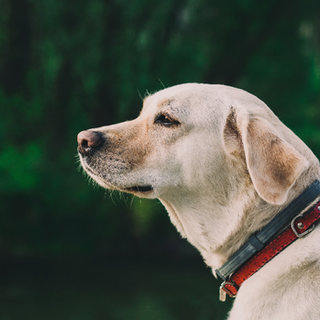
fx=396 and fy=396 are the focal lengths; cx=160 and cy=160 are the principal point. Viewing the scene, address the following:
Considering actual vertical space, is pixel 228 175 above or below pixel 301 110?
above

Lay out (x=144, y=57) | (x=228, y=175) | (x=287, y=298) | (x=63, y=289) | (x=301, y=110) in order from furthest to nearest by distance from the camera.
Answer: (x=301, y=110) < (x=144, y=57) < (x=63, y=289) < (x=228, y=175) < (x=287, y=298)

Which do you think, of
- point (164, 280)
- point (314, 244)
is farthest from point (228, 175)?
point (164, 280)

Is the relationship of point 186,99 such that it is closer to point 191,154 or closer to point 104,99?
point 191,154

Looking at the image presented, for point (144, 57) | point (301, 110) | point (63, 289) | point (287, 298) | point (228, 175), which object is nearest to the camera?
point (287, 298)

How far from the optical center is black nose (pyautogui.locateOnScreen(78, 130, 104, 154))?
2.47m

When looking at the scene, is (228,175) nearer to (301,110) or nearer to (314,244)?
(314,244)

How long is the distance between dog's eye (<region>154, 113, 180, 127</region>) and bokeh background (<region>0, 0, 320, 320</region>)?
6647 mm

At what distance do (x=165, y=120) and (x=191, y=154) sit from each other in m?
0.30

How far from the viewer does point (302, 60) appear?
32.3ft

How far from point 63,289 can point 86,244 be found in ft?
4.16

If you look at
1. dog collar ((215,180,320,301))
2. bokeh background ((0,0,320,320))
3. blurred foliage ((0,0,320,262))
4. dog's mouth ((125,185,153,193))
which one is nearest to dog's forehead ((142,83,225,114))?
dog's mouth ((125,185,153,193))

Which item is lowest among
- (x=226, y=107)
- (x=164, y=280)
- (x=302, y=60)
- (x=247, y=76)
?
(x=164, y=280)

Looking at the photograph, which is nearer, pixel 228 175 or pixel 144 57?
pixel 228 175

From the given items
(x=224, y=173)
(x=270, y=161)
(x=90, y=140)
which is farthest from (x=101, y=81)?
(x=270, y=161)
